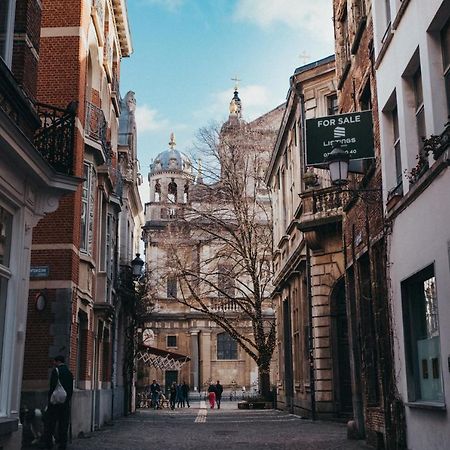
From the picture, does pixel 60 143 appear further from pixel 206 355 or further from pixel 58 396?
pixel 206 355

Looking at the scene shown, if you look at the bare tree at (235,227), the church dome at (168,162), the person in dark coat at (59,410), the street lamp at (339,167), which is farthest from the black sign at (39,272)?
the church dome at (168,162)

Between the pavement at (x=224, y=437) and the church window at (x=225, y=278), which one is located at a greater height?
the church window at (x=225, y=278)

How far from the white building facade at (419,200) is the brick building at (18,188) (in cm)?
550

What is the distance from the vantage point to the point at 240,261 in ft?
121

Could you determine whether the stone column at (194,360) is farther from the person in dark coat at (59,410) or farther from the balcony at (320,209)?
the person in dark coat at (59,410)

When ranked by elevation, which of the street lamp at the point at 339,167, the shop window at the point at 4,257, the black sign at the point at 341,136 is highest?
the black sign at the point at 341,136

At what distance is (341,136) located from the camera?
14.7 meters

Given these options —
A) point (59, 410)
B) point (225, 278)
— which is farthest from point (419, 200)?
point (225, 278)

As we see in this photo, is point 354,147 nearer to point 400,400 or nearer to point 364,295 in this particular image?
point 364,295

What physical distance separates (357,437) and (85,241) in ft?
28.6

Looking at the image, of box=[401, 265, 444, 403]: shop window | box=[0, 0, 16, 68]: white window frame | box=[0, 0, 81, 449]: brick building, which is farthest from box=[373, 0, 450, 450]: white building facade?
box=[0, 0, 16, 68]: white window frame

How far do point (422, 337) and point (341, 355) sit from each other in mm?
11607

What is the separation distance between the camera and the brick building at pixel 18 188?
411 inches

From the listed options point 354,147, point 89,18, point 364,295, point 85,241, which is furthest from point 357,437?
point 89,18
